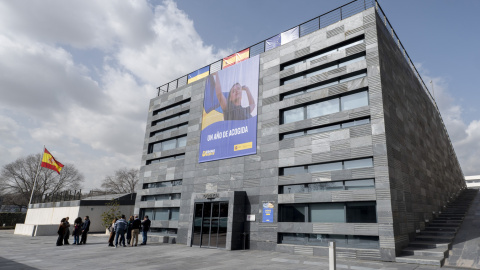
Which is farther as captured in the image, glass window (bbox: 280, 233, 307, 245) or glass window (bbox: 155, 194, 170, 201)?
glass window (bbox: 155, 194, 170, 201)

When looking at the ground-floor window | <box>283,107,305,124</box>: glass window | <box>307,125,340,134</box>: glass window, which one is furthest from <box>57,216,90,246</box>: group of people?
<box>307,125,340,134</box>: glass window

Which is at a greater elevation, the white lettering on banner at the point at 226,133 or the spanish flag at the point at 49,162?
the white lettering on banner at the point at 226,133

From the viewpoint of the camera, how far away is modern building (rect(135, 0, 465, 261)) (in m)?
15.8

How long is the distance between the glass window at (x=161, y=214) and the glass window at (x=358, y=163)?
17.6 meters

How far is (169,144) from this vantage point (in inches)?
1152

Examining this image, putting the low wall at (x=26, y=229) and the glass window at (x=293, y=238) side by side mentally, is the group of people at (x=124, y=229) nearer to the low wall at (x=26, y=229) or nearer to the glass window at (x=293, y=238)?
the glass window at (x=293, y=238)

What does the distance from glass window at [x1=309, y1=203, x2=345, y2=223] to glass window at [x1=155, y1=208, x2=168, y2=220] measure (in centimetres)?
1486

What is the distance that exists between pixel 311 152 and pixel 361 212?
4696 millimetres

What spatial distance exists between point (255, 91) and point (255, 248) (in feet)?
39.0

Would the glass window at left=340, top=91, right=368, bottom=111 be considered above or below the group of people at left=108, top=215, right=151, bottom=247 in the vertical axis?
above

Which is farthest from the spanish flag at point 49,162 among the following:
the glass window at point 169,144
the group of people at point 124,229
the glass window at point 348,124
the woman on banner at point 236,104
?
the glass window at point 348,124

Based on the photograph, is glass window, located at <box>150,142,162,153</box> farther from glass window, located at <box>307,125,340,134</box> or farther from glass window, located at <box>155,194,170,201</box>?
glass window, located at <box>307,125,340,134</box>

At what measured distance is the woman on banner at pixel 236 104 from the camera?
22.5 meters

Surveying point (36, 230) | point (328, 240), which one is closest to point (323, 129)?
point (328, 240)
